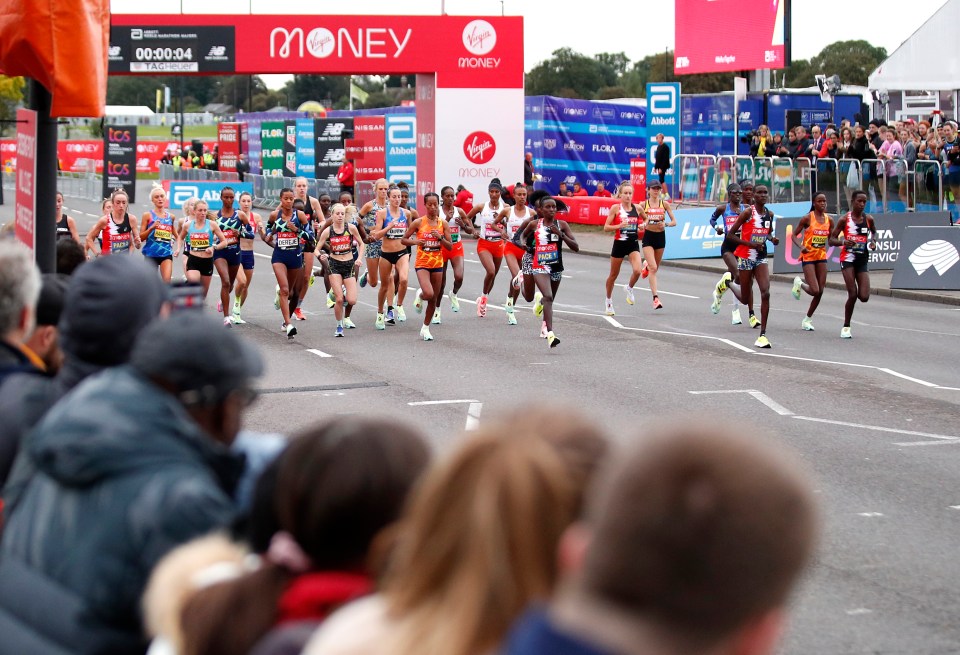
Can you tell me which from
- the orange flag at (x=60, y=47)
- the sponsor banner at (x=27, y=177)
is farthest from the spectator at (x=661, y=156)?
the orange flag at (x=60, y=47)

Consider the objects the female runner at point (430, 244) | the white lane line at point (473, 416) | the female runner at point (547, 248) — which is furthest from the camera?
the female runner at point (430, 244)

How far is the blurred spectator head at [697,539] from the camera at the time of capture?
1.69 metres

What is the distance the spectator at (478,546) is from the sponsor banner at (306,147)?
45914 mm

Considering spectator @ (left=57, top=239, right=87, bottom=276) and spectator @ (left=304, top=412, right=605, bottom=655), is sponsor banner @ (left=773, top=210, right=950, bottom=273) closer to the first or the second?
spectator @ (left=57, top=239, right=87, bottom=276)

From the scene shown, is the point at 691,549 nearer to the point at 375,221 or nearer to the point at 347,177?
the point at 375,221

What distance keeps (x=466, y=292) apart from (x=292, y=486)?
22.3 metres

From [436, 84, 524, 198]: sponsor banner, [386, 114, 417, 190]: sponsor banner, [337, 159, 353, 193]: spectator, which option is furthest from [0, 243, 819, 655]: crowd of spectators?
[386, 114, 417, 190]: sponsor banner

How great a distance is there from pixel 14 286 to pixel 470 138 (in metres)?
31.9

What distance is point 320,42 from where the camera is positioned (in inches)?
1359

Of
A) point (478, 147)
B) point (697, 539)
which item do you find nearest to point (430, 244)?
point (478, 147)

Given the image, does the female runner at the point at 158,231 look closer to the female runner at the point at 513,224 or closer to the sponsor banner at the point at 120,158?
the female runner at the point at 513,224

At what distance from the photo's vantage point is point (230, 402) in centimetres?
322

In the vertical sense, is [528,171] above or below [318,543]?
above

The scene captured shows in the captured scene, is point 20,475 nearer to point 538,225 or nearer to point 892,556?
point 892,556
